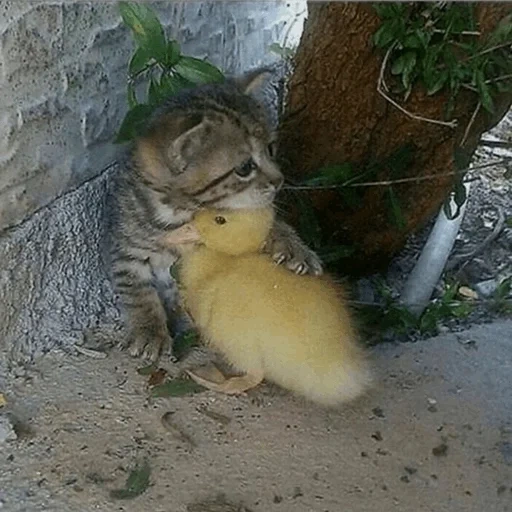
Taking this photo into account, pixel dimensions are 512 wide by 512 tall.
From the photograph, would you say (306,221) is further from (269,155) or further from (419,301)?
(419,301)

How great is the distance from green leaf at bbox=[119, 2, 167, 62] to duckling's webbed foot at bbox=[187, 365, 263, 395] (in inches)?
23.9

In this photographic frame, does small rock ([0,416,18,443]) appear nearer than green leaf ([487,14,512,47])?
Yes

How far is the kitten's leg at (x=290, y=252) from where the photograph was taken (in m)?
1.85

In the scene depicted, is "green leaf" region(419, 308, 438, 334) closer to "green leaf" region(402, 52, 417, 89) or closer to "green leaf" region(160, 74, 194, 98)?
"green leaf" region(402, 52, 417, 89)

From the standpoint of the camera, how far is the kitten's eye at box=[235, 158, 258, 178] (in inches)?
77.5

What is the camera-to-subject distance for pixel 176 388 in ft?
6.24

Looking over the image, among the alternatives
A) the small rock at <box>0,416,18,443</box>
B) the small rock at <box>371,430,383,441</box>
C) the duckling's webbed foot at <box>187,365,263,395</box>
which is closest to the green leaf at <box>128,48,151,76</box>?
the duckling's webbed foot at <box>187,365,263,395</box>

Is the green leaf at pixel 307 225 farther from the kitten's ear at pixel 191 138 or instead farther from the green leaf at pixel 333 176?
the kitten's ear at pixel 191 138

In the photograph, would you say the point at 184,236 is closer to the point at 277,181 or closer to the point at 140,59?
the point at 277,181

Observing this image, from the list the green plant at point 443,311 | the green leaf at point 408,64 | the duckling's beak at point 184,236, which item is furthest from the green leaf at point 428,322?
the duckling's beak at point 184,236

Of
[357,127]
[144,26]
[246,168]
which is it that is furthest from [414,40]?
[144,26]

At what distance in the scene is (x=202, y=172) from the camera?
195cm

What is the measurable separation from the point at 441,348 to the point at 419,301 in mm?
276

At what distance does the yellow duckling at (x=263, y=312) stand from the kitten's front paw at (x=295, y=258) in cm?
4
